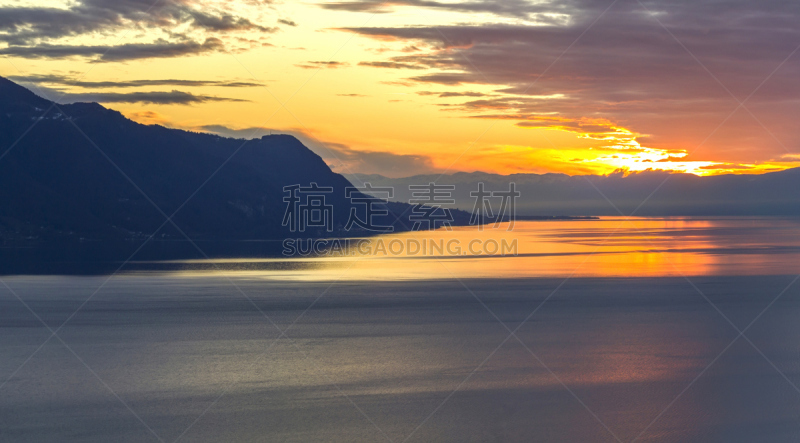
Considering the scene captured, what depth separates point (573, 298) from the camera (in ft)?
115

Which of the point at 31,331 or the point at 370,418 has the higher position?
the point at 370,418

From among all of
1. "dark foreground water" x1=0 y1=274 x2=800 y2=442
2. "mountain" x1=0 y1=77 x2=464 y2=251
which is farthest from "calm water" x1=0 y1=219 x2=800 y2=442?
"mountain" x1=0 y1=77 x2=464 y2=251

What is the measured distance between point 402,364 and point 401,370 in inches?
28.3

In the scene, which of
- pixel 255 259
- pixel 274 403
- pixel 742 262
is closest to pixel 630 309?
pixel 274 403

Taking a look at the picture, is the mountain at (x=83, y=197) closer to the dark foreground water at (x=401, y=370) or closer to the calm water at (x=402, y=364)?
the calm water at (x=402, y=364)

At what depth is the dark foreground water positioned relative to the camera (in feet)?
48.1

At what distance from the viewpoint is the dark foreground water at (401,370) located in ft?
48.1

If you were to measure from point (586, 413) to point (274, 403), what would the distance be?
744cm

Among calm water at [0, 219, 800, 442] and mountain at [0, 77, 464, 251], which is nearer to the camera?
calm water at [0, 219, 800, 442]

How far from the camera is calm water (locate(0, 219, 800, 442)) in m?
14.8

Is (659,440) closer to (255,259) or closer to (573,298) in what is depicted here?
(573,298)

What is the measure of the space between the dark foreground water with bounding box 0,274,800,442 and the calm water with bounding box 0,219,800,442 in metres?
0.07

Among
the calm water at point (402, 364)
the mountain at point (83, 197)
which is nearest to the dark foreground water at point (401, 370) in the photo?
the calm water at point (402, 364)

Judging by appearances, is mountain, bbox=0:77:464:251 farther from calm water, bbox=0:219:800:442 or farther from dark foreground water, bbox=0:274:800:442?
dark foreground water, bbox=0:274:800:442
